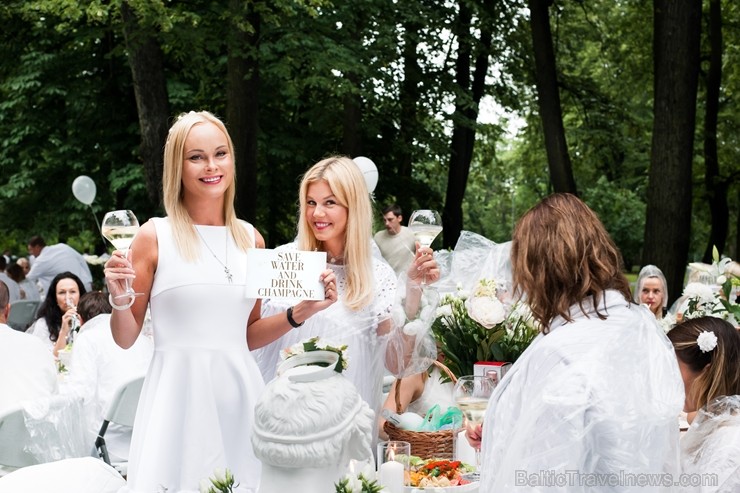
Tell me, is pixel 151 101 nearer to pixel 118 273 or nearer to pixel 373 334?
pixel 373 334

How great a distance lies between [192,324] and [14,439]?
5.67ft

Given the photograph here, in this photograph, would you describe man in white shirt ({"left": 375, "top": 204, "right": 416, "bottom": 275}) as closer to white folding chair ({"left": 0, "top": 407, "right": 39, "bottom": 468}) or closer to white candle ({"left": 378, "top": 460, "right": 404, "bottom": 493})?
white folding chair ({"left": 0, "top": 407, "right": 39, "bottom": 468})

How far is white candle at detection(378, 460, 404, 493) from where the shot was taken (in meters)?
2.82

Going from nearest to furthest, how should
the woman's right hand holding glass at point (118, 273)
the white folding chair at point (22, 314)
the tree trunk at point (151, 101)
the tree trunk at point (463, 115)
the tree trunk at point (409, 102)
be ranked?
the woman's right hand holding glass at point (118, 273)
the white folding chair at point (22, 314)
the tree trunk at point (151, 101)
the tree trunk at point (409, 102)
the tree trunk at point (463, 115)

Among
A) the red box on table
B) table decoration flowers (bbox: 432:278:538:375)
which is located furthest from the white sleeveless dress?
table decoration flowers (bbox: 432:278:538:375)

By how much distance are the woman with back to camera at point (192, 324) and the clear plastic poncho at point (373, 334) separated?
1.38 feet

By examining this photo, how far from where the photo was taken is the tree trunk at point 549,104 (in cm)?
1395

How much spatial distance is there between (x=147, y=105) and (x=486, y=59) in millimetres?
8401

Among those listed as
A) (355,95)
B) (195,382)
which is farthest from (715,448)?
(355,95)

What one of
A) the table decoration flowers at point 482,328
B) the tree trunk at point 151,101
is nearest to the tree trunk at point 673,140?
the tree trunk at point 151,101

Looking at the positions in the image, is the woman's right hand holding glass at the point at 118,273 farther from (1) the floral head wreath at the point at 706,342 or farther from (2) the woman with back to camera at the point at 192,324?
(1) the floral head wreath at the point at 706,342

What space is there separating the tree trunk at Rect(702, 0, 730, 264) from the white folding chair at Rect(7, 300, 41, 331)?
11.6 meters

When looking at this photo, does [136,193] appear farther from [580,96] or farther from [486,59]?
[580,96]

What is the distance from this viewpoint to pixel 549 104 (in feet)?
46.7
